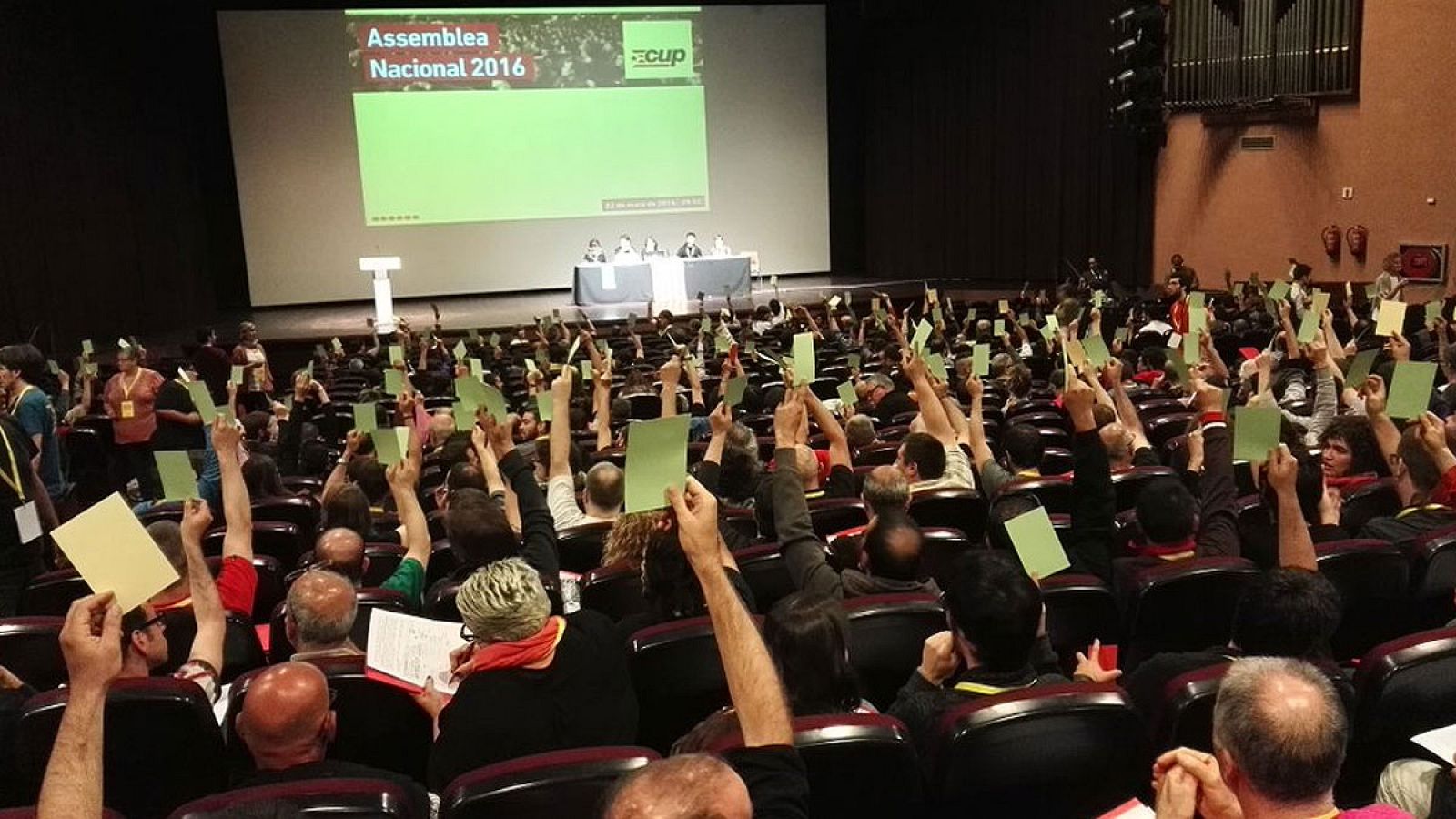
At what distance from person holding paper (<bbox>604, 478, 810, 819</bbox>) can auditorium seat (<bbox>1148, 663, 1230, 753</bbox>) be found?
39.7 inches

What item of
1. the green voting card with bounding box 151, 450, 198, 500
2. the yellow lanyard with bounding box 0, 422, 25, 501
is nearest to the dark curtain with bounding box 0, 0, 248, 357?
the yellow lanyard with bounding box 0, 422, 25, 501

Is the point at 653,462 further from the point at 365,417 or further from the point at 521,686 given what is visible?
the point at 365,417

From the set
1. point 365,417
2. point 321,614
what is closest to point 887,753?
point 321,614

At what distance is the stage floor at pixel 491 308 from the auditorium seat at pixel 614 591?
12.5 m

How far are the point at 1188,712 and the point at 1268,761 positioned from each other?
2.54 feet

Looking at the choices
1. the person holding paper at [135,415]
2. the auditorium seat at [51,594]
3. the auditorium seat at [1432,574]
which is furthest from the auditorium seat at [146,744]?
the person holding paper at [135,415]

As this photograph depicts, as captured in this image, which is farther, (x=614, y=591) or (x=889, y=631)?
(x=614, y=591)

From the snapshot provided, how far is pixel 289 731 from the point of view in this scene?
2.38 meters

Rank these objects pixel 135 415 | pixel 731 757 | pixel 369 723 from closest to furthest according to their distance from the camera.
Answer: pixel 731 757
pixel 369 723
pixel 135 415

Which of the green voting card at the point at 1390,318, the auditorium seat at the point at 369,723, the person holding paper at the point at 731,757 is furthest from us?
the green voting card at the point at 1390,318

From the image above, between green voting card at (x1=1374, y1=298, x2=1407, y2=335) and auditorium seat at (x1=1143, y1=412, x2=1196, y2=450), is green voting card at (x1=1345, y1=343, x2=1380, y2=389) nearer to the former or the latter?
green voting card at (x1=1374, y1=298, x2=1407, y2=335)

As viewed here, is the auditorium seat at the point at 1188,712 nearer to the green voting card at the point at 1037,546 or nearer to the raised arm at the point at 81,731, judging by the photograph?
the green voting card at the point at 1037,546

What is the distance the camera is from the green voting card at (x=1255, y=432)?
3934mm

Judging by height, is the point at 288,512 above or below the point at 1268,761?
below
